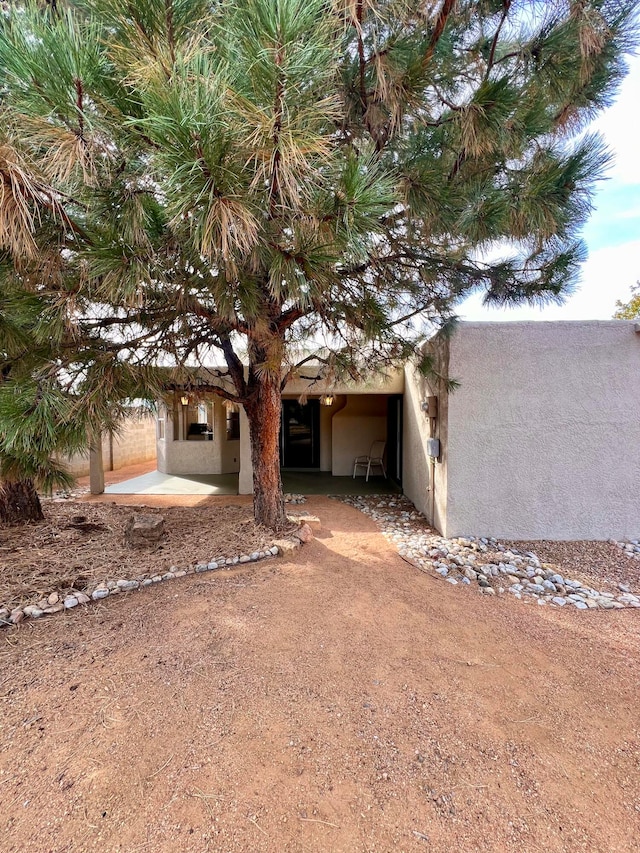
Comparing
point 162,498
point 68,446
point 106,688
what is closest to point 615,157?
point 68,446

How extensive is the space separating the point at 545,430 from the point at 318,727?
4.50m

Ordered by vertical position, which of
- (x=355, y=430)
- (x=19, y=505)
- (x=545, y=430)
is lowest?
(x=19, y=505)

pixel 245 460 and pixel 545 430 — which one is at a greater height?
pixel 545 430

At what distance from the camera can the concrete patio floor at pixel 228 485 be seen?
27.6 ft

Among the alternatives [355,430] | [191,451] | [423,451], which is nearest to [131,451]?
[191,451]

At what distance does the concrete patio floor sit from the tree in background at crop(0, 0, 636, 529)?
4574mm

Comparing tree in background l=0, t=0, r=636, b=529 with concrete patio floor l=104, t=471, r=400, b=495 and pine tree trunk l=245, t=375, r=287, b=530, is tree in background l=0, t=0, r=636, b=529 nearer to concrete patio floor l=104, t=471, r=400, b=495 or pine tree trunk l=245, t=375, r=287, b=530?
pine tree trunk l=245, t=375, r=287, b=530

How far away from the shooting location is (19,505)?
5230mm

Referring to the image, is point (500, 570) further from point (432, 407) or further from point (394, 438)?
point (394, 438)

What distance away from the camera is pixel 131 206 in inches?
93.8

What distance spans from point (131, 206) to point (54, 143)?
0.46m

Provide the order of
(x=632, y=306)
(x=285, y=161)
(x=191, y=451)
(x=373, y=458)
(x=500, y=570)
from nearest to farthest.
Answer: (x=285, y=161) < (x=500, y=570) < (x=373, y=458) < (x=191, y=451) < (x=632, y=306)

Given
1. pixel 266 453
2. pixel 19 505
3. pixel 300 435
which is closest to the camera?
pixel 266 453

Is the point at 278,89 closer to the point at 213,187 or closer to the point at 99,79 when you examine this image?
the point at 213,187
